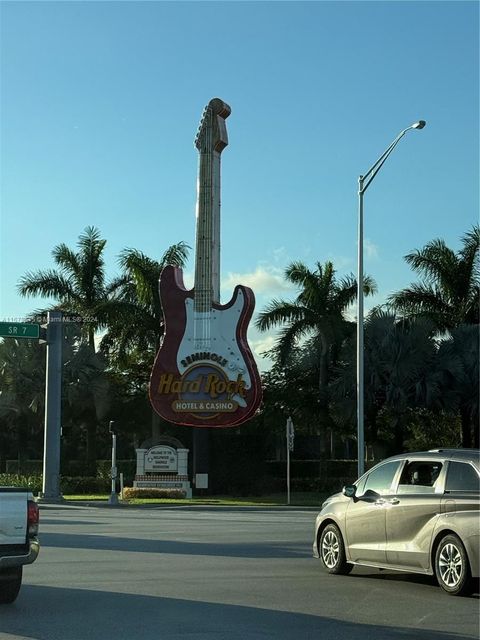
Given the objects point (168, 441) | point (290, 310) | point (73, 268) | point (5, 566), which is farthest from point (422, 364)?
point (5, 566)

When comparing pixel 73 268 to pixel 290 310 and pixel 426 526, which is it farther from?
pixel 426 526

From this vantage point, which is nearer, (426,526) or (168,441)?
(426,526)

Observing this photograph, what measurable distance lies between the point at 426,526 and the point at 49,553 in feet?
23.0

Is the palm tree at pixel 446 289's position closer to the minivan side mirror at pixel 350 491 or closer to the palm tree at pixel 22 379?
the palm tree at pixel 22 379

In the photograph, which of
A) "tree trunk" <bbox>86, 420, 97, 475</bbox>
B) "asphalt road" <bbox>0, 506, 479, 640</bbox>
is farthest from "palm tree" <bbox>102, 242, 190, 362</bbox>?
"asphalt road" <bbox>0, 506, 479, 640</bbox>

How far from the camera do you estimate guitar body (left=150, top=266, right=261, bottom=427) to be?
128ft

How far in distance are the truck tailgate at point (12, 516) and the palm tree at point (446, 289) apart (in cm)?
3896

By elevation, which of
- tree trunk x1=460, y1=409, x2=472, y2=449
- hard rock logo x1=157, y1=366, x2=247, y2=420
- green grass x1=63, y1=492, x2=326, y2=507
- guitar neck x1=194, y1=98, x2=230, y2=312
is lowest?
green grass x1=63, y1=492, x2=326, y2=507

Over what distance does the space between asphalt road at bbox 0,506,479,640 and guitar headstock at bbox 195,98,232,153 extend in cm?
2495

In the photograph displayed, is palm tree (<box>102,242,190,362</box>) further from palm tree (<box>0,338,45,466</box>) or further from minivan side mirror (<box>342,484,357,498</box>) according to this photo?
minivan side mirror (<box>342,484,357,498</box>)

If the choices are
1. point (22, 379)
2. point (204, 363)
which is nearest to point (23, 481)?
point (22, 379)

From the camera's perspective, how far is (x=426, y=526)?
1169cm

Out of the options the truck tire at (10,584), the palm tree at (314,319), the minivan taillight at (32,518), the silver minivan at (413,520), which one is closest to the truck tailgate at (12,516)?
the minivan taillight at (32,518)

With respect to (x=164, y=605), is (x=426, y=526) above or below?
above
